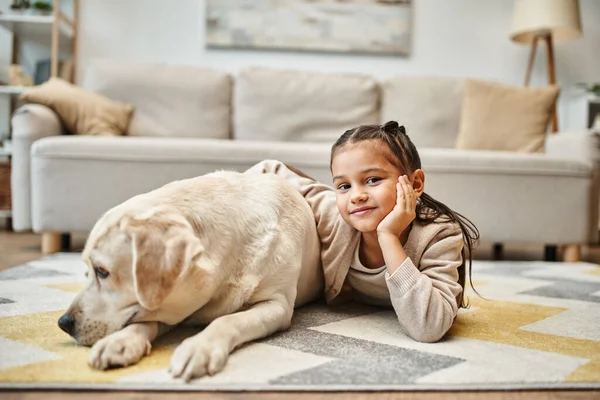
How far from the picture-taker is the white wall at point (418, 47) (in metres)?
4.31

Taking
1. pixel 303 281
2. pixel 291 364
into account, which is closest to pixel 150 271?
pixel 291 364

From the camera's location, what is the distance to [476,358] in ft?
3.66

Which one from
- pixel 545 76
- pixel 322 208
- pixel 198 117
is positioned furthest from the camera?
pixel 545 76

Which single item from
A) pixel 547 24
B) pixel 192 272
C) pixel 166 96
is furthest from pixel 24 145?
pixel 547 24

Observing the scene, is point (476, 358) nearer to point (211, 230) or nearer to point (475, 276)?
point (211, 230)

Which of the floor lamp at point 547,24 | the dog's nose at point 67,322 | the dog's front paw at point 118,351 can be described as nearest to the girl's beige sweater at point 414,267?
the dog's front paw at point 118,351

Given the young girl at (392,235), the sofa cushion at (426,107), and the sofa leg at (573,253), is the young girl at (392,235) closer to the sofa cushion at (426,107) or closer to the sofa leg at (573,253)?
the sofa leg at (573,253)

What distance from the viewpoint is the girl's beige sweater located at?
1231 mm

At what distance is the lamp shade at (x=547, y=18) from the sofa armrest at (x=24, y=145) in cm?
311

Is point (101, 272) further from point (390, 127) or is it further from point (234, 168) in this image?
point (234, 168)

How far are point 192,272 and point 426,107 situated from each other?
2.89 metres

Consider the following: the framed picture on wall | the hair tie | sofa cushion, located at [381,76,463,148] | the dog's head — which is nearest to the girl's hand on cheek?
the hair tie

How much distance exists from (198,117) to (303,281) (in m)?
2.35

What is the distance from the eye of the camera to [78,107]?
3092 millimetres
